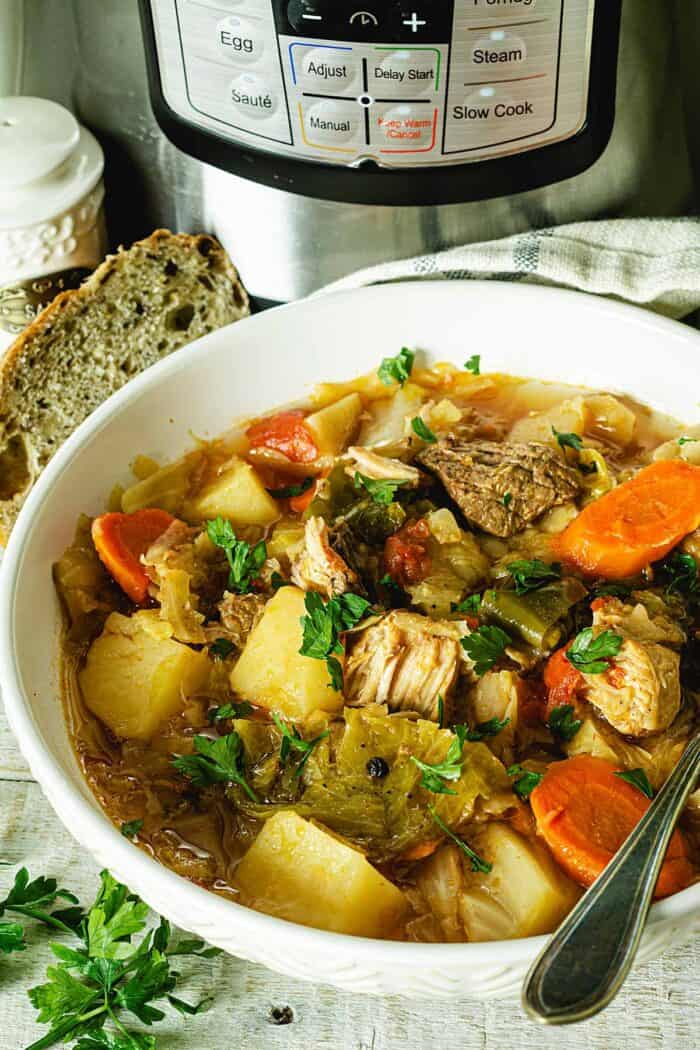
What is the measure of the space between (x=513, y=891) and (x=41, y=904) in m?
0.89

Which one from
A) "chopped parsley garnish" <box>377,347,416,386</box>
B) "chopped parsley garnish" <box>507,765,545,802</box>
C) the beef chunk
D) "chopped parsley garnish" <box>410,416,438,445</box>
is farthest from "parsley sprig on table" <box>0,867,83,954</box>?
"chopped parsley garnish" <box>377,347,416,386</box>

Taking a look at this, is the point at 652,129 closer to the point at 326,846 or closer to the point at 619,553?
the point at 619,553

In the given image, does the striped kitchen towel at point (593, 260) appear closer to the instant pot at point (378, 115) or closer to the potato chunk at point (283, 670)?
the instant pot at point (378, 115)

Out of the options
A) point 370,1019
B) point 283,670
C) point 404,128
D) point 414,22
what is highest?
point 414,22

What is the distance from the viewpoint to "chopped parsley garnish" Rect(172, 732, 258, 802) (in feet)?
6.22

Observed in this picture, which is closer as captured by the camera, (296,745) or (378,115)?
(296,745)

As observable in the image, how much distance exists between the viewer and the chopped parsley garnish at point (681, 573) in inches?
84.4

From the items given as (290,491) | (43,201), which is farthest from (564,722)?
(43,201)

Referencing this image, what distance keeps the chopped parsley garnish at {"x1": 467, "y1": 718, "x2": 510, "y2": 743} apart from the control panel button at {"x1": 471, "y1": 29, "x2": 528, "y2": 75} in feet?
4.14

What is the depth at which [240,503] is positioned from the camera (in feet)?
7.89

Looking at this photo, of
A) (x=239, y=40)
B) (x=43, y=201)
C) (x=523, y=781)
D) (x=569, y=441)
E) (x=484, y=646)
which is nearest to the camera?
(x=523, y=781)

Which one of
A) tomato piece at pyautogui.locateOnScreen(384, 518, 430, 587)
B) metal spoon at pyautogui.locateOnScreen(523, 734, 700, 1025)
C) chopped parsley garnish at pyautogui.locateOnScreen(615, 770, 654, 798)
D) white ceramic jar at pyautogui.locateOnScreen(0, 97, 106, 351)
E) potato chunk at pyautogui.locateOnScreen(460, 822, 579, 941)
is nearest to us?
metal spoon at pyautogui.locateOnScreen(523, 734, 700, 1025)

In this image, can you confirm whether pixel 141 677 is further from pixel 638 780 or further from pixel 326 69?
pixel 326 69

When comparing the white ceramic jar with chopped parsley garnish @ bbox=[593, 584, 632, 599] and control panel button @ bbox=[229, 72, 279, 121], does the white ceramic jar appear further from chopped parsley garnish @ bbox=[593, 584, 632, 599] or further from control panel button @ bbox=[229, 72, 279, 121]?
chopped parsley garnish @ bbox=[593, 584, 632, 599]
